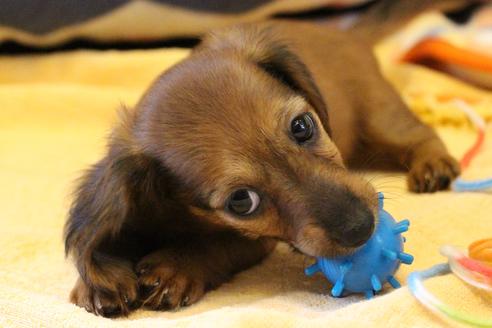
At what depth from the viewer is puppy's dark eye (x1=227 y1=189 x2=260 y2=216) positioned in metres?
1.35

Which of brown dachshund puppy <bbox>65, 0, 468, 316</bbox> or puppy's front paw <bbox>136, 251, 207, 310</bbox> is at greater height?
brown dachshund puppy <bbox>65, 0, 468, 316</bbox>

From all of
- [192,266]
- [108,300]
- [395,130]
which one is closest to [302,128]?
[192,266]

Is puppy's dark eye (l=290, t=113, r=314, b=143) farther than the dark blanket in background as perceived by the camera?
No

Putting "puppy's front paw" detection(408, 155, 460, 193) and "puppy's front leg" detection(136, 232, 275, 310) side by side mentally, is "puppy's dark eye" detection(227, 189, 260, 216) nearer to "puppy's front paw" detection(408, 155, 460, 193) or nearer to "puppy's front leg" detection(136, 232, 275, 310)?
"puppy's front leg" detection(136, 232, 275, 310)

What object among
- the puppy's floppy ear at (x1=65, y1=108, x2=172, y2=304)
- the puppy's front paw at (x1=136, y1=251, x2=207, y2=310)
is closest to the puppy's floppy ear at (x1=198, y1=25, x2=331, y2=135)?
the puppy's floppy ear at (x1=65, y1=108, x2=172, y2=304)

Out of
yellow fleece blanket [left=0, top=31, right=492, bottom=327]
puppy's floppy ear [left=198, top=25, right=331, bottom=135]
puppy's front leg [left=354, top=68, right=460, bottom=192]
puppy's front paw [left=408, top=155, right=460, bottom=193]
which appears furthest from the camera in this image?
puppy's front leg [left=354, top=68, right=460, bottom=192]

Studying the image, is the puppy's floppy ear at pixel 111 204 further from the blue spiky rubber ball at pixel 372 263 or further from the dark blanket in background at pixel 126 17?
the dark blanket in background at pixel 126 17

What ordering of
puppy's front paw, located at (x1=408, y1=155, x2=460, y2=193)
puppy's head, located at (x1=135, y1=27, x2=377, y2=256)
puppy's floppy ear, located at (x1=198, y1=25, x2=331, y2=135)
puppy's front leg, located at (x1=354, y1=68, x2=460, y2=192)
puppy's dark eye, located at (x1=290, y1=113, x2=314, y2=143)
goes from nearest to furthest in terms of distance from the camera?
1. puppy's head, located at (x1=135, y1=27, x2=377, y2=256)
2. puppy's dark eye, located at (x1=290, y1=113, x2=314, y2=143)
3. puppy's floppy ear, located at (x1=198, y1=25, x2=331, y2=135)
4. puppy's front paw, located at (x1=408, y1=155, x2=460, y2=193)
5. puppy's front leg, located at (x1=354, y1=68, x2=460, y2=192)

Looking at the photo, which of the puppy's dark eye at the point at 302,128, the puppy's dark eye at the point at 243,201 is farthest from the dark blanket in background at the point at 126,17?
the puppy's dark eye at the point at 243,201

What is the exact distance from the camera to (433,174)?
6.06 ft

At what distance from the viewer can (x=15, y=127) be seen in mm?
2562

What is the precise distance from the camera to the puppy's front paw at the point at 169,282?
4.56ft

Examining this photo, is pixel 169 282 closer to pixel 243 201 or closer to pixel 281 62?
pixel 243 201

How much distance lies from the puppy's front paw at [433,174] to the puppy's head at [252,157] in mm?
471
